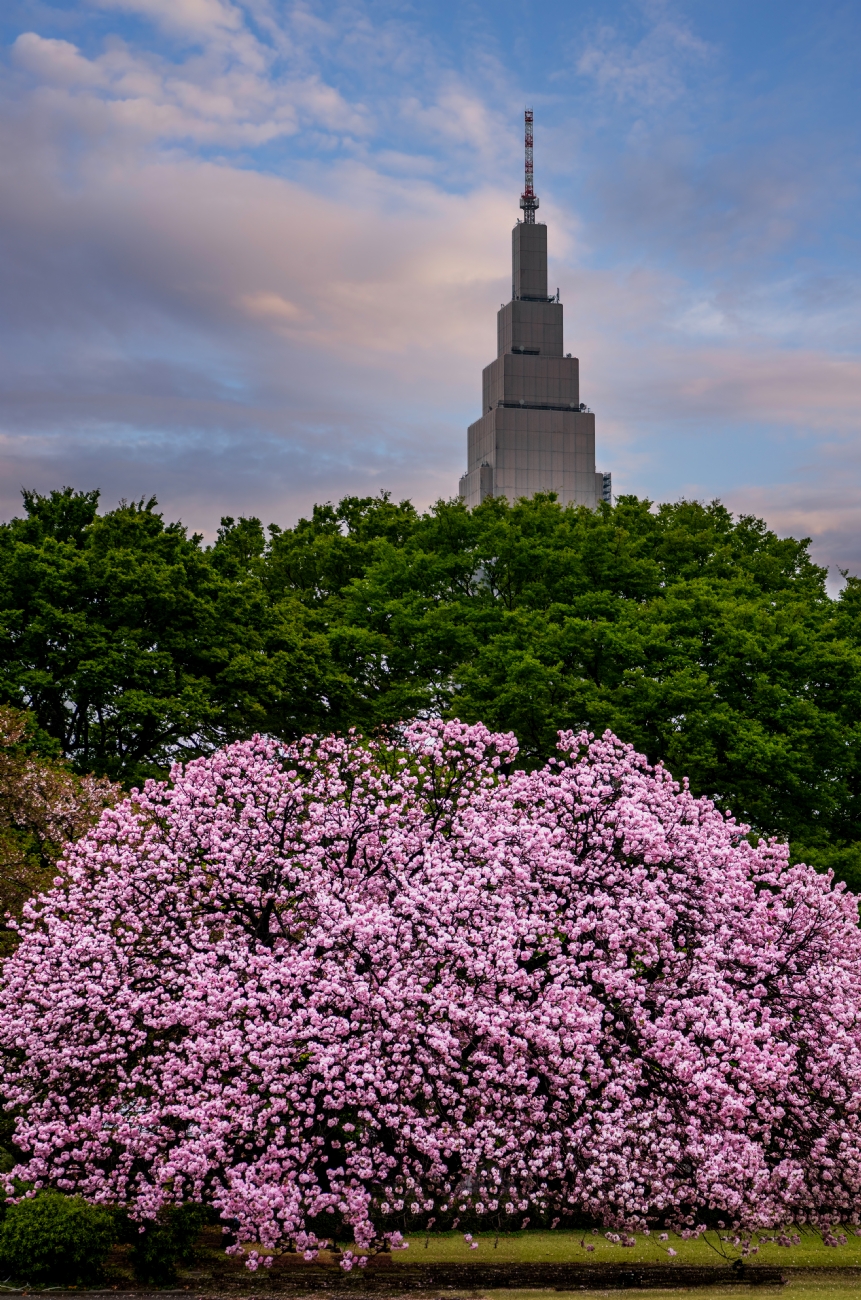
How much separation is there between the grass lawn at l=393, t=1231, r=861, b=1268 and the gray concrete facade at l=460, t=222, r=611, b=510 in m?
122

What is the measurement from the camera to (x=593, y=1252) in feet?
67.5

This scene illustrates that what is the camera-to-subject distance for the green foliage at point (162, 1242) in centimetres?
1780

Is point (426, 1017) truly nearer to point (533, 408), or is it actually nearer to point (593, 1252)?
point (593, 1252)

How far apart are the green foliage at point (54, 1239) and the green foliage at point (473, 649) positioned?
19776mm

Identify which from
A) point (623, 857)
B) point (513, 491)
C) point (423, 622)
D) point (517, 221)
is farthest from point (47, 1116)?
point (517, 221)

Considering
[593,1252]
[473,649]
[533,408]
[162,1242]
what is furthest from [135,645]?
[533,408]

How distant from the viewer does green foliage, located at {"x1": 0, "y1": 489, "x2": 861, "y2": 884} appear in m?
35.6

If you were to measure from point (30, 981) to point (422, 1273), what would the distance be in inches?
301

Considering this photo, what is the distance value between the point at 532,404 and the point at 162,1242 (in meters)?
133

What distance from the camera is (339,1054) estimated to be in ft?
52.2

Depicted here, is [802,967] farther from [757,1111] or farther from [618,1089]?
[618,1089]

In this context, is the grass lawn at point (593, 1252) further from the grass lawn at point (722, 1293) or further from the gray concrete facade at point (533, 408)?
the gray concrete facade at point (533, 408)

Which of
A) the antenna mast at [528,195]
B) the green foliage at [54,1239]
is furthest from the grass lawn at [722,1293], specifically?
the antenna mast at [528,195]

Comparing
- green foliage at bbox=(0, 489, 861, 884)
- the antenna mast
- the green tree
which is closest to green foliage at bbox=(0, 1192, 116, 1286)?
the green tree
